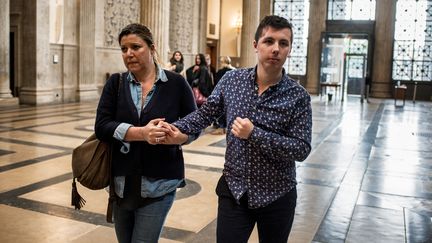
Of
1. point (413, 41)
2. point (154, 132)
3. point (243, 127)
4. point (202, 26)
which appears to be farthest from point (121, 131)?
point (413, 41)

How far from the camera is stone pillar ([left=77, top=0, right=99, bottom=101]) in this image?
16656 mm

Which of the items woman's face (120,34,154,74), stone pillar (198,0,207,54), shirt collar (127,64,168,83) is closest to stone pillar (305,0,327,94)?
stone pillar (198,0,207,54)

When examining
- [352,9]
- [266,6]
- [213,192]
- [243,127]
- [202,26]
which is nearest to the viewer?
[243,127]

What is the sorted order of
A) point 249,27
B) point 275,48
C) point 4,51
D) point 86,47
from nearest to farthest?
point 275,48
point 4,51
point 86,47
point 249,27

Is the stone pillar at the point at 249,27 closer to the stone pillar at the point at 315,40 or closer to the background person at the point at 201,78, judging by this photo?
the stone pillar at the point at 315,40

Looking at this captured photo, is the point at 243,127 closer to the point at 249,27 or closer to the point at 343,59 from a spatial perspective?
the point at 249,27

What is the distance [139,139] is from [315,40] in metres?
24.5

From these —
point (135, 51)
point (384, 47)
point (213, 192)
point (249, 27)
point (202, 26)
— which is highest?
point (202, 26)

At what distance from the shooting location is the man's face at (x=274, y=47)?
2.10 meters

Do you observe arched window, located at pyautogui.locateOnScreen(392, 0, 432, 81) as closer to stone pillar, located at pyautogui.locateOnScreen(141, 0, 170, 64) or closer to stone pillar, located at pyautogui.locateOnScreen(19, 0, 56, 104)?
stone pillar, located at pyautogui.locateOnScreen(141, 0, 170, 64)

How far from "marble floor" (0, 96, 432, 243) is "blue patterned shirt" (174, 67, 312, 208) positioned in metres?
1.98

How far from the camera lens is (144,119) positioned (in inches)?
95.0

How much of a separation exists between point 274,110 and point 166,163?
0.62 meters

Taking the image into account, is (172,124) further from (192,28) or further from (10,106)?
(192,28)
